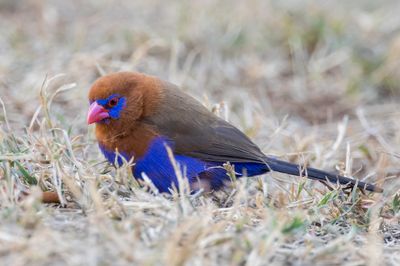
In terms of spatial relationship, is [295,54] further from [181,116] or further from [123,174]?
[123,174]

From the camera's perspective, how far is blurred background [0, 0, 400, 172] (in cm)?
587

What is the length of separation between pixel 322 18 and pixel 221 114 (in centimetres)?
245

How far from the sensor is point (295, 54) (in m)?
6.97

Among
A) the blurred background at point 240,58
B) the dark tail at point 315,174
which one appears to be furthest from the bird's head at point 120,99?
the blurred background at point 240,58

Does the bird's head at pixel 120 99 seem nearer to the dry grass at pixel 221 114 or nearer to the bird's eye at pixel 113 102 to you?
the bird's eye at pixel 113 102

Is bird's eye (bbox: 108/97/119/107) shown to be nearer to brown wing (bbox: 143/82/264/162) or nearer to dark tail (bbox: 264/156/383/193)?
brown wing (bbox: 143/82/264/162)

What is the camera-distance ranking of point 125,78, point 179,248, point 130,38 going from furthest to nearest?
point 130,38
point 125,78
point 179,248

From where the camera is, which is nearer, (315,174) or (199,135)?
(315,174)

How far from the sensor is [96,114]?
437 cm

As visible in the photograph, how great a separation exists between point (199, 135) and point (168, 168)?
0.35 metres

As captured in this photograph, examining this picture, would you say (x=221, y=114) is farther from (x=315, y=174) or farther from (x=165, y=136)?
(x=315, y=174)

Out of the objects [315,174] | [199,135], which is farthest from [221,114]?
[315,174]

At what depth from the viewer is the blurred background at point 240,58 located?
587 cm

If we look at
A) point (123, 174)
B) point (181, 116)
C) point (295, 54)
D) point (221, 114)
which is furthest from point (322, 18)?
point (123, 174)
